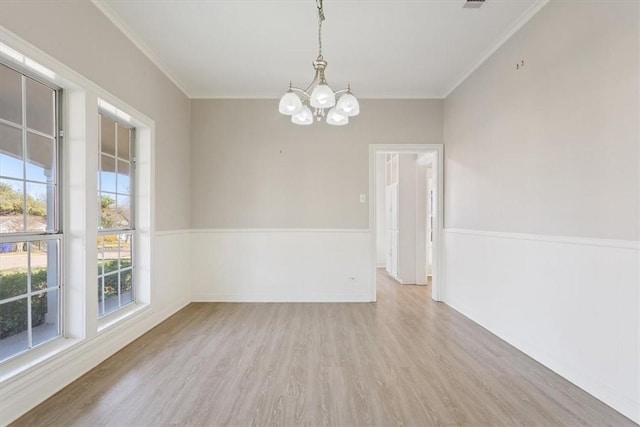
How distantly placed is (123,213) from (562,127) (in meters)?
4.04

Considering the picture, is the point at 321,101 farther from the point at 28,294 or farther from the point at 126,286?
→ the point at 126,286

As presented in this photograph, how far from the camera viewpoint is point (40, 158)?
2293 mm

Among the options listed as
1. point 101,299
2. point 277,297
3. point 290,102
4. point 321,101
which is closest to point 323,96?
point 321,101

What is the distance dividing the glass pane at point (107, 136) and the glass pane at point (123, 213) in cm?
47

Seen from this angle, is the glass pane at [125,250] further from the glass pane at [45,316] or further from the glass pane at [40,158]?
the glass pane at [40,158]

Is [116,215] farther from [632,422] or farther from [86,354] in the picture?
[632,422]

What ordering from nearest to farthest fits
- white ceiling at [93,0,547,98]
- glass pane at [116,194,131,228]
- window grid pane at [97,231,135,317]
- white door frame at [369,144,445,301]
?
white ceiling at [93,0,547,98] → window grid pane at [97,231,135,317] → glass pane at [116,194,131,228] → white door frame at [369,144,445,301]

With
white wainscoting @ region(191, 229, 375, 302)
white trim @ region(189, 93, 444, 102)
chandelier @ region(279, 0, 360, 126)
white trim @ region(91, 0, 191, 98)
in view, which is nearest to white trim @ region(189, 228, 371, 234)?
white wainscoting @ region(191, 229, 375, 302)

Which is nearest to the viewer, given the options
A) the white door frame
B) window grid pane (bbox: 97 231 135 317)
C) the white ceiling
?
the white ceiling

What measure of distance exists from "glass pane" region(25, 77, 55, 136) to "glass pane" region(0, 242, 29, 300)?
83 cm

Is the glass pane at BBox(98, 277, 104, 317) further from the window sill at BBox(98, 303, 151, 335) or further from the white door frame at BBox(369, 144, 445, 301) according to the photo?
the white door frame at BBox(369, 144, 445, 301)

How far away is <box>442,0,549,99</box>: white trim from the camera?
270 centimetres

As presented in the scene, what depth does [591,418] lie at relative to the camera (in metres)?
1.93

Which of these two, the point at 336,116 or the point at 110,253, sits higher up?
the point at 336,116
